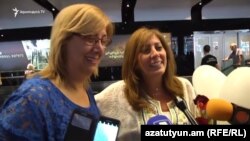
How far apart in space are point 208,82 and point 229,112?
1.37m

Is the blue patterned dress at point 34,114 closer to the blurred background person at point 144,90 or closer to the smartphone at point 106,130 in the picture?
the smartphone at point 106,130

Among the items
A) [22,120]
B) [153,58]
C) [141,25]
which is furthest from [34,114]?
[141,25]

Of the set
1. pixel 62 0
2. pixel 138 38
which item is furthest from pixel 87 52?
pixel 62 0

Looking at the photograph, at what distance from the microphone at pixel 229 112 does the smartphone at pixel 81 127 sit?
1.15 feet

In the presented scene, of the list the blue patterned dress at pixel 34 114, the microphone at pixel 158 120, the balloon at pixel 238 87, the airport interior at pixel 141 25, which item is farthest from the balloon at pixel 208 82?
the airport interior at pixel 141 25

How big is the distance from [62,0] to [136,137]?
11.1 meters

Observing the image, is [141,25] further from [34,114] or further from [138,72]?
[34,114]

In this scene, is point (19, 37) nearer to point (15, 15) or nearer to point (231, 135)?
point (15, 15)

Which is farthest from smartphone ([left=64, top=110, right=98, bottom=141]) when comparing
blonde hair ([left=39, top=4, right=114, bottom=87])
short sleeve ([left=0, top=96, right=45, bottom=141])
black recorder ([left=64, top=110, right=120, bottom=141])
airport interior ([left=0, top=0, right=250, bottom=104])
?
airport interior ([left=0, top=0, right=250, bottom=104])

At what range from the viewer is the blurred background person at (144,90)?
1.83 m

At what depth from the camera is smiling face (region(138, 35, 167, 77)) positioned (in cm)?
187

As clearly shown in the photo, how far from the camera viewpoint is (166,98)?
1.96m

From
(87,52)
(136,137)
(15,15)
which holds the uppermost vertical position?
(15,15)

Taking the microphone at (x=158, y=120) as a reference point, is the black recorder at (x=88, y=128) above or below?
above
